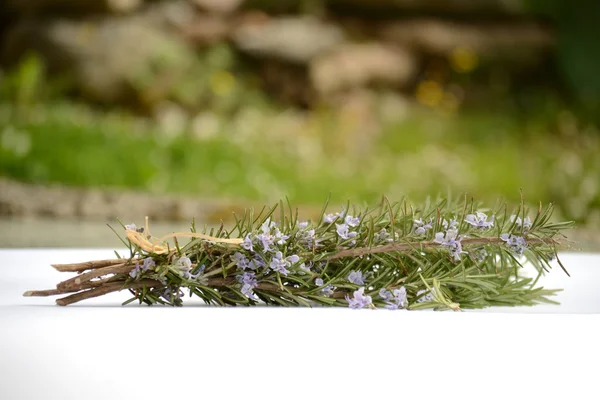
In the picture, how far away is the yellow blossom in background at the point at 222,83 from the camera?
14.6ft

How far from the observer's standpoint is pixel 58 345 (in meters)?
0.37

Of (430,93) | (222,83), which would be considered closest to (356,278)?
(222,83)

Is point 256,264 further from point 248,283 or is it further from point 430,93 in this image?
point 430,93

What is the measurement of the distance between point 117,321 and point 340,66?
4397mm

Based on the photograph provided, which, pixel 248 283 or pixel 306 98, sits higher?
pixel 306 98

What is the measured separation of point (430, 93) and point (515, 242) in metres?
4.40

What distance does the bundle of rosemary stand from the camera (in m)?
0.52

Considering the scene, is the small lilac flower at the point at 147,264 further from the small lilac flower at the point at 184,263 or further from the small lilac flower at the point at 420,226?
the small lilac flower at the point at 420,226

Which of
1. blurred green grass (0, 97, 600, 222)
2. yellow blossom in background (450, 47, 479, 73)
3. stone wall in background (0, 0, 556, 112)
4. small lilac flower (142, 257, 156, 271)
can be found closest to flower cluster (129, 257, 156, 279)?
small lilac flower (142, 257, 156, 271)

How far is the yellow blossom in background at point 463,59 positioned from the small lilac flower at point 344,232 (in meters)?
4.60

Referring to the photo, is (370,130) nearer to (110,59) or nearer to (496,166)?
(496,166)

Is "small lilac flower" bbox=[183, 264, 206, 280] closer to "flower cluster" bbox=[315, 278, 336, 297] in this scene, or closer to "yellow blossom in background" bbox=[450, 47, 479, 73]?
"flower cluster" bbox=[315, 278, 336, 297]

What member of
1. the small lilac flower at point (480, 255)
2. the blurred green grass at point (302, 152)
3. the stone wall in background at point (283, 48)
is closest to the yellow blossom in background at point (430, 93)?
the stone wall in background at point (283, 48)

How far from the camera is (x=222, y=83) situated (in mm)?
4500
